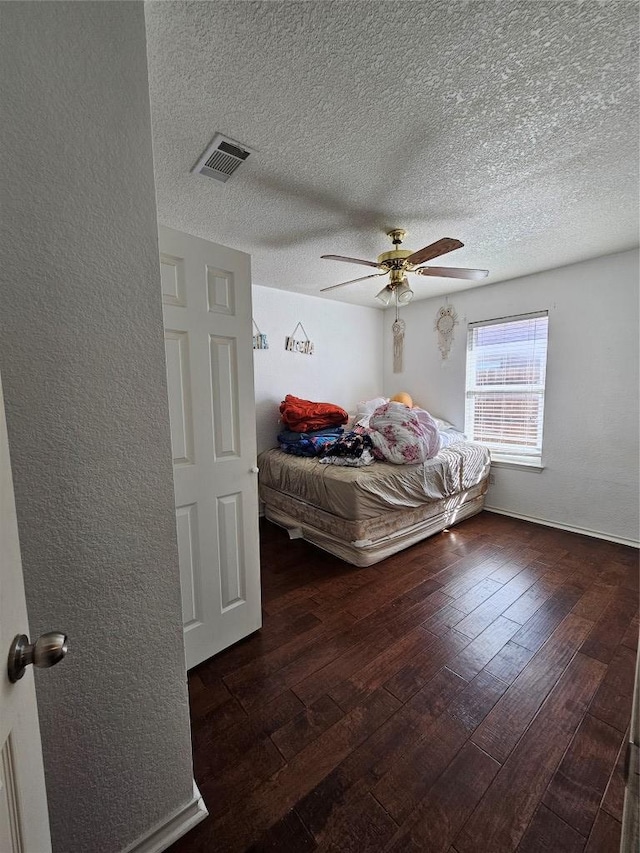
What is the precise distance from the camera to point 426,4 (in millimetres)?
966

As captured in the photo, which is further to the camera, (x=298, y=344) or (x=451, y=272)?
(x=298, y=344)

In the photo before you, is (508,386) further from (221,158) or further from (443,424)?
(221,158)

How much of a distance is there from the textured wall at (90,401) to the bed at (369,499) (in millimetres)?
1660

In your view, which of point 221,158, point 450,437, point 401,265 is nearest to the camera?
point 221,158

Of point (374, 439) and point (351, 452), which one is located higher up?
point (374, 439)

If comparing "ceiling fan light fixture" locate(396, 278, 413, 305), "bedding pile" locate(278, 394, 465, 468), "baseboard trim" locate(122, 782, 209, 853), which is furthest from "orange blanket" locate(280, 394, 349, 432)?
"baseboard trim" locate(122, 782, 209, 853)

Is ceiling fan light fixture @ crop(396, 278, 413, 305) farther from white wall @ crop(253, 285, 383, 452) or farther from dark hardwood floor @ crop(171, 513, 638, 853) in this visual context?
dark hardwood floor @ crop(171, 513, 638, 853)

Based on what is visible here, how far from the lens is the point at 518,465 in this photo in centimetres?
338

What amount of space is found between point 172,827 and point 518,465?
3555mm

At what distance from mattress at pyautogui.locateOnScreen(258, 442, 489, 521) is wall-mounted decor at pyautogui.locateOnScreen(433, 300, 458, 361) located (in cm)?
121

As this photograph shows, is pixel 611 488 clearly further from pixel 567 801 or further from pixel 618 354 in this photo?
pixel 567 801

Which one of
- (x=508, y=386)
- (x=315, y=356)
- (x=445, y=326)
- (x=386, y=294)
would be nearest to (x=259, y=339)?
(x=315, y=356)

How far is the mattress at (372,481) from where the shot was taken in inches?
96.1

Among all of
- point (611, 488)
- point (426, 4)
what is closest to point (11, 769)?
point (426, 4)
